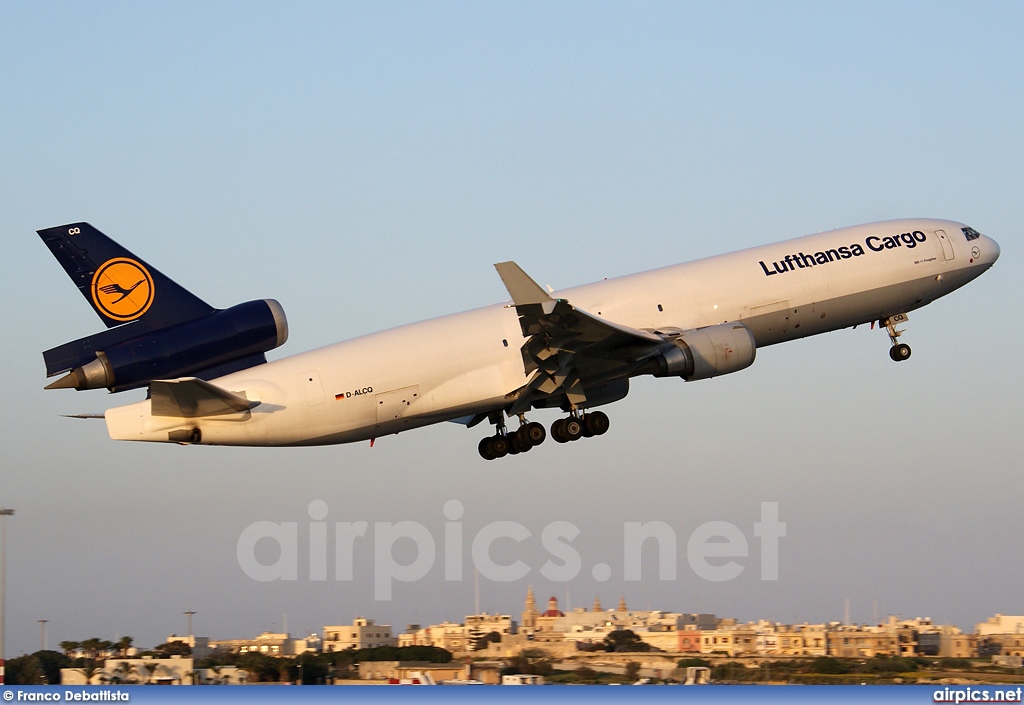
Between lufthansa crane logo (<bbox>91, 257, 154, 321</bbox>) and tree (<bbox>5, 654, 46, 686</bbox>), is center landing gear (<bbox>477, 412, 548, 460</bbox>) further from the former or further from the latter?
tree (<bbox>5, 654, 46, 686</bbox>)

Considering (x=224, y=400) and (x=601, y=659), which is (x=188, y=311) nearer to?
(x=224, y=400)

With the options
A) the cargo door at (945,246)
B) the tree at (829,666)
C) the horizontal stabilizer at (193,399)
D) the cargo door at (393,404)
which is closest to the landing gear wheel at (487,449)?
the cargo door at (393,404)

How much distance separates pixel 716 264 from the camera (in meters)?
40.9

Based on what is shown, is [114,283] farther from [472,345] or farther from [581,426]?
[581,426]

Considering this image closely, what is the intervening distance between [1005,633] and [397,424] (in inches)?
1102

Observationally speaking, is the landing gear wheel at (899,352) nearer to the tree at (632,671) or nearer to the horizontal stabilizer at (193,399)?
the tree at (632,671)

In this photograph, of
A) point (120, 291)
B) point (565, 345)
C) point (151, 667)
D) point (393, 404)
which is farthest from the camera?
point (151, 667)

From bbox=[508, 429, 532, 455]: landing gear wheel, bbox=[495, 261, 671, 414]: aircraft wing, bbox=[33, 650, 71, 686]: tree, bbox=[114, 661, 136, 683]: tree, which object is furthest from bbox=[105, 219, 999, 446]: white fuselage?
bbox=[33, 650, 71, 686]: tree

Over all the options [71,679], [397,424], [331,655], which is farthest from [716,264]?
[71,679]

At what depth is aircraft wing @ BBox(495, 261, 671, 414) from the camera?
35438mm

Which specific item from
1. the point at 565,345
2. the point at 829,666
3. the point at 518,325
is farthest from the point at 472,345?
the point at 829,666

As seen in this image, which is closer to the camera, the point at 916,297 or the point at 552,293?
the point at 552,293

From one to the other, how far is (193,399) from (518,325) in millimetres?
9978

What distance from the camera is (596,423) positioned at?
40562 mm
